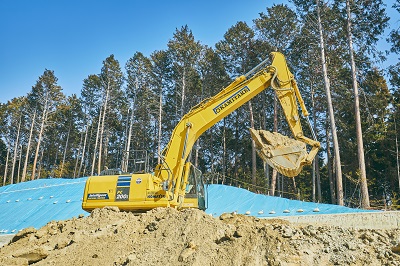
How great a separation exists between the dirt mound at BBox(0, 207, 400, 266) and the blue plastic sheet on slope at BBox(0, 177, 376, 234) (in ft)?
22.2

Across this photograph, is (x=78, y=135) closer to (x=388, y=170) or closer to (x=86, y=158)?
(x=86, y=158)

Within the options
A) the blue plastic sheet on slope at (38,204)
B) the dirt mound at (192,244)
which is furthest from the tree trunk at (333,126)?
the blue plastic sheet on slope at (38,204)

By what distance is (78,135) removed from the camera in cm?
4944

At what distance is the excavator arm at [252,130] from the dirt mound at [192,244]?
1698 millimetres

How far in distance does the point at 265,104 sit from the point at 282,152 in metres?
24.8

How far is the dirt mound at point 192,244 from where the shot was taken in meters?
5.06

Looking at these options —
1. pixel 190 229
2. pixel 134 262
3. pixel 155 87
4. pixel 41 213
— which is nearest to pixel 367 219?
pixel 190 229

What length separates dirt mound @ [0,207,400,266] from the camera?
16.6 ft

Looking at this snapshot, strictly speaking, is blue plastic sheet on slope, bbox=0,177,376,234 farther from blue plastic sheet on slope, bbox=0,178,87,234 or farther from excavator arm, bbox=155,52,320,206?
excavator arm, bbox=155,52,320,206

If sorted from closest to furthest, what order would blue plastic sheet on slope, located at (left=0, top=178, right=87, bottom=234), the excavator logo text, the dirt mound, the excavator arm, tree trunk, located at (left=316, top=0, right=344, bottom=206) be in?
the dirt mound < the excavator arm < the excavator logo text < blue plastic sheet on slope, located at (left=0, top=178, right=87, bottom=234) < tree trunk, located at (left=316, top=0, right=344, bottom=206)

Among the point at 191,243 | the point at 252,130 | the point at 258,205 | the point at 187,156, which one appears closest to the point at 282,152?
the point at 252,130

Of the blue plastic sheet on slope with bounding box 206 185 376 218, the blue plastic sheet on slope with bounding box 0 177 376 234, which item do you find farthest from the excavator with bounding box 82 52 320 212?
the blue plastic sheet on slope with bounding box 0 177 376 234

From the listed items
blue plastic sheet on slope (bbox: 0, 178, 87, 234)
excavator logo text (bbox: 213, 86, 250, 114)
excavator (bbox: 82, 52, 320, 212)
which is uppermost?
excavator logo text (bbox: 213, 86, 250, 114)

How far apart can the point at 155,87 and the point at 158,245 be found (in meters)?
30.6
